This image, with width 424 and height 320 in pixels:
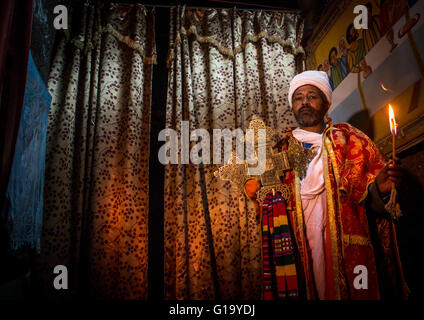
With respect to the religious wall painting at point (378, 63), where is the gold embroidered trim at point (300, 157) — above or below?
below

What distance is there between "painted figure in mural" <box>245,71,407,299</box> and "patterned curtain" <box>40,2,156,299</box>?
118 centimetres

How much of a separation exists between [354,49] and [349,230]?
163cm

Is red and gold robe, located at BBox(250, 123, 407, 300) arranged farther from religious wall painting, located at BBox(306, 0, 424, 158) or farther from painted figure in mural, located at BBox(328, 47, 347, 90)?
painted figure in mural, located at BBox(328, 47, 347, 90)

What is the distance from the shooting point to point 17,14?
5.66ft

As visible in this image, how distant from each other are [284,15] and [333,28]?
2.18ft

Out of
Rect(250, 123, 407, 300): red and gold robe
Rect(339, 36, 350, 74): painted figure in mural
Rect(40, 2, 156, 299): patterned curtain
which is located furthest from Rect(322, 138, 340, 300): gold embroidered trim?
Rect(40, 2, 156, 299): patterned curtain

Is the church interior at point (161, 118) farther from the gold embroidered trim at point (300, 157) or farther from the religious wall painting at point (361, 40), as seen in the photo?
the gold embroidered trim at point (300, 157)

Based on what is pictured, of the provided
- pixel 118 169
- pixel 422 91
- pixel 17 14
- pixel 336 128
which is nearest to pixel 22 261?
pixel 118 169

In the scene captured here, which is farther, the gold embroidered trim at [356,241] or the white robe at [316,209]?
the white robe at [316,209]

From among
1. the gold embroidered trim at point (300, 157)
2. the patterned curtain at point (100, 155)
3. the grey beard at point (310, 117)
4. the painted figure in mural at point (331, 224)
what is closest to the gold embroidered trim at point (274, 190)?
the painted figure in mural at point (331, 224)

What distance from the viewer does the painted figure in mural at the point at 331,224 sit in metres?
1.76

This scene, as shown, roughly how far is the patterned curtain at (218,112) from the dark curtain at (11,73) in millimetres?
1377

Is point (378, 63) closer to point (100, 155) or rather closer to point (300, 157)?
point (300, 157)

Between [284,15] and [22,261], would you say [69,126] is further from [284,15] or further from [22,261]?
[284,15]
